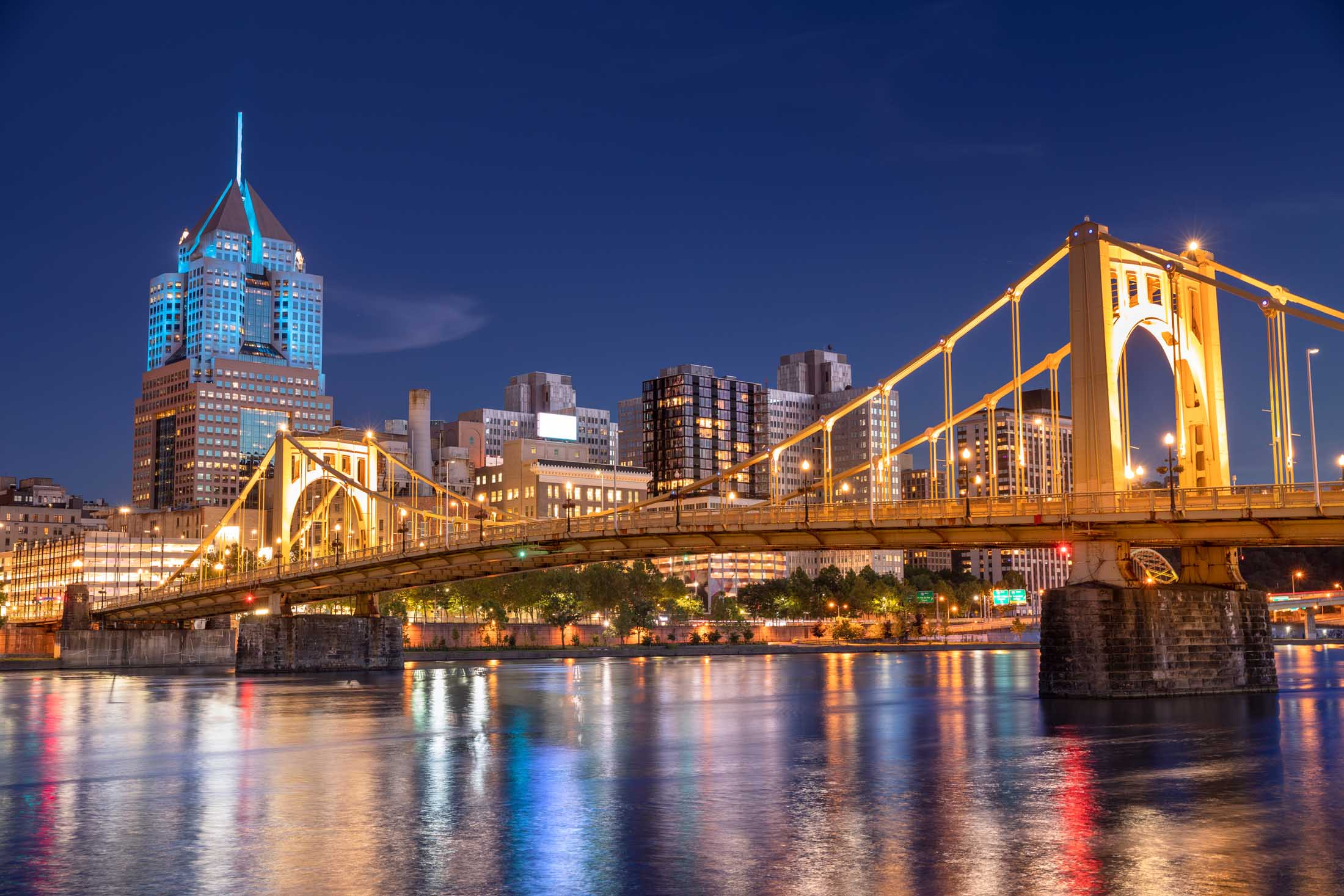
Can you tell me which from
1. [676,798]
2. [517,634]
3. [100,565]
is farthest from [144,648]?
[676,798]

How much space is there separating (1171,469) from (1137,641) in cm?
Answer: 684

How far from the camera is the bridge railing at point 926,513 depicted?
167 feet

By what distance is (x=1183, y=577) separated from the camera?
61.4m

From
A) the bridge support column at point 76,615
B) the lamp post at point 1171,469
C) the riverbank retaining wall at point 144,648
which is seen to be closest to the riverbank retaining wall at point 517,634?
the riverbank retaining wall at point 144,648

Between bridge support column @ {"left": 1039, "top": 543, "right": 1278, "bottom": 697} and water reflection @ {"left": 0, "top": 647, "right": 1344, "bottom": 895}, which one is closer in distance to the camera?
water reflection @ {"left": 0, "top": 647, "right": 1344, "bottom": 895}

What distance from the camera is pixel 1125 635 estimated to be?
182 ft

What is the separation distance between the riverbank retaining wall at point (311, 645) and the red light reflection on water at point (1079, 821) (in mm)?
65537

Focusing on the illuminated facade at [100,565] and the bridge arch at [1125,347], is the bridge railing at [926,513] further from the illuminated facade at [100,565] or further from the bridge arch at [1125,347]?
the illuminated facade at [100,565]

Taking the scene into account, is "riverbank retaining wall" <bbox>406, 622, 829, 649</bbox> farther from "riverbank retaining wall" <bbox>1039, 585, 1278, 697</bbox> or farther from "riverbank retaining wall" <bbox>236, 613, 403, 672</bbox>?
"riverbank retaining wall" <bbox>1039, 585, 1278, 697</bbox>

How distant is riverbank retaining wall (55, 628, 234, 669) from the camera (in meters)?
111

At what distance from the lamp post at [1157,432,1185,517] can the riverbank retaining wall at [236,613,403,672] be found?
55568 mm

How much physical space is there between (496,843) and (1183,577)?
45566 mm

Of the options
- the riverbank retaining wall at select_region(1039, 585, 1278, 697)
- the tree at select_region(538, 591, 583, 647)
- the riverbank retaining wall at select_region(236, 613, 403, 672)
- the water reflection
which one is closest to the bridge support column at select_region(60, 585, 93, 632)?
the riverbank retaining wall at select_region(236, 613, 403, 672)

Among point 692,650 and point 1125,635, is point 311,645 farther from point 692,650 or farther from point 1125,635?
point 1125,635
